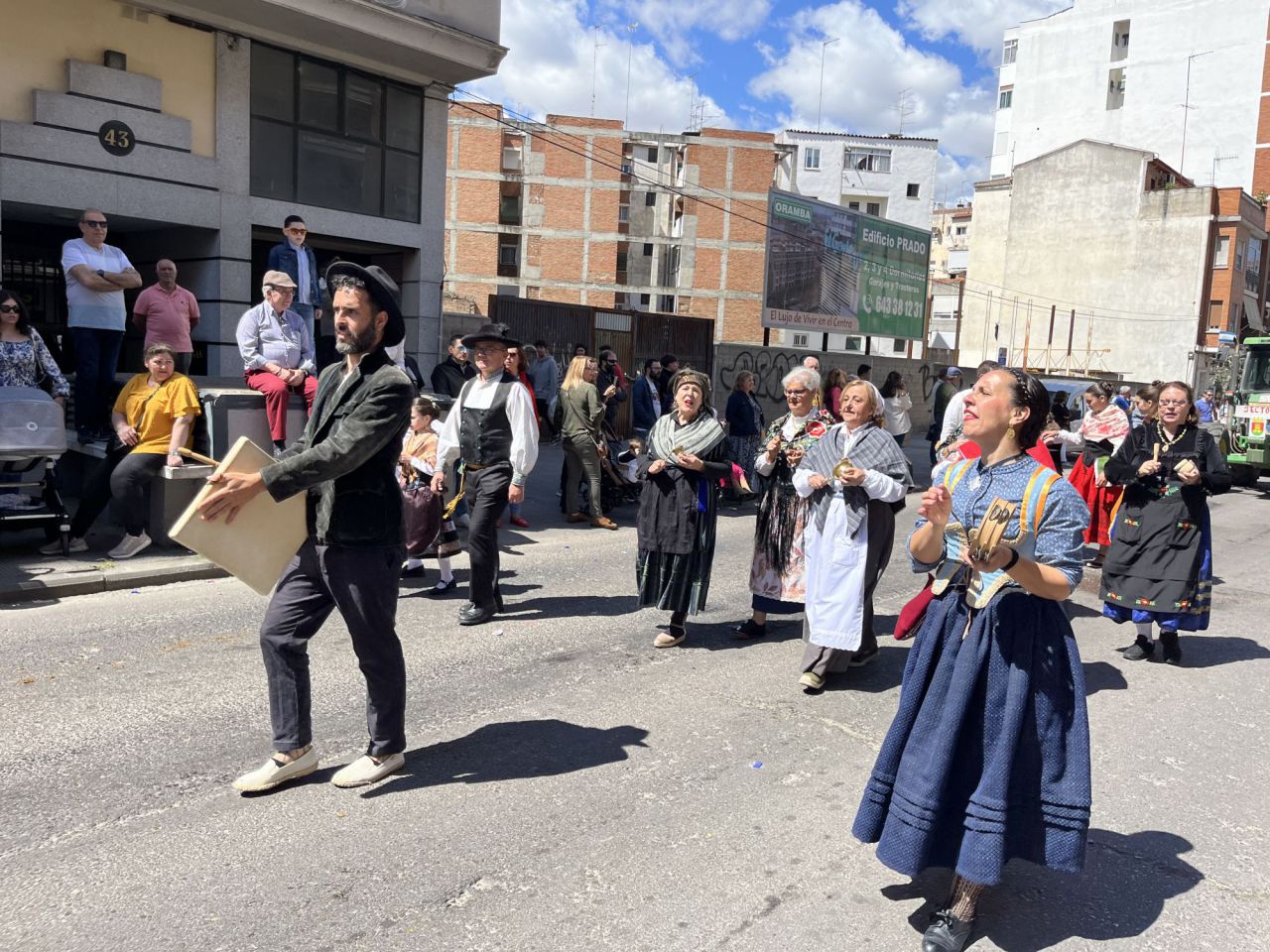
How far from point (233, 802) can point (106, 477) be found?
5320 millimetres

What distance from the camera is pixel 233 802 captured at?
4.00m

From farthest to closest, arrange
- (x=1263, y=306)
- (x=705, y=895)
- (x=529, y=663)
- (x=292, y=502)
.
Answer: (x=1263, y=306) → (x=529, y=663) → (x=292, y=502) → (x=705, y=895)

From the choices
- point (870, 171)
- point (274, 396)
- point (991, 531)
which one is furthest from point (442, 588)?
point (870, 171)

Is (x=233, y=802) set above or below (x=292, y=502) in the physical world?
below

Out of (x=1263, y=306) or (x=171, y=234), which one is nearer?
(x=171, y=234)

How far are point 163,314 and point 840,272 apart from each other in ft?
60.9

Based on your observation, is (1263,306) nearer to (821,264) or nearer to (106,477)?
(821,264)

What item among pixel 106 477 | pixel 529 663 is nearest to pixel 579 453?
pixel 106 477

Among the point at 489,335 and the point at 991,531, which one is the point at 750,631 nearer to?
the point at 489,335

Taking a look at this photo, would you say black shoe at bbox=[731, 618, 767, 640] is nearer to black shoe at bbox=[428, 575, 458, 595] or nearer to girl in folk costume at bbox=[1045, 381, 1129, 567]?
black shoe at bbox=[428, 575, 458, 595]

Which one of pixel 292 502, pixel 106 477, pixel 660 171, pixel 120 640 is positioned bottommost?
pixel 120 640


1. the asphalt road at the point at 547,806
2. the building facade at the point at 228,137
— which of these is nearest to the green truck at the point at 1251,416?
the asphalt road at the point at 547,806

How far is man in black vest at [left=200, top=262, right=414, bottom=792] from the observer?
3938mm

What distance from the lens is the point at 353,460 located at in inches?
151
